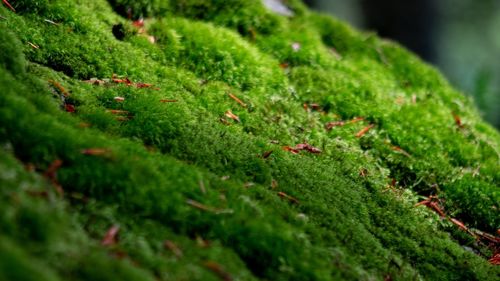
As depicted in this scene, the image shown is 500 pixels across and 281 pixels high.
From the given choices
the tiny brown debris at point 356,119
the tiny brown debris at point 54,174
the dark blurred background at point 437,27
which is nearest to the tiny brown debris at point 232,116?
the tiny brown debris at point 356,119

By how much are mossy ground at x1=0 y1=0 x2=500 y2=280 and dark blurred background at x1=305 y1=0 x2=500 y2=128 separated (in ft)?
45.4

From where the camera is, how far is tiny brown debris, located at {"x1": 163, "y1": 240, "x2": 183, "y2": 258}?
237 cm

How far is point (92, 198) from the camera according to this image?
2.47 meters

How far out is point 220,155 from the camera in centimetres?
328

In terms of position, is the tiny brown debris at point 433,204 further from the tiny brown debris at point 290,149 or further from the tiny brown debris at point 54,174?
the tiny brown debris at point 54,174

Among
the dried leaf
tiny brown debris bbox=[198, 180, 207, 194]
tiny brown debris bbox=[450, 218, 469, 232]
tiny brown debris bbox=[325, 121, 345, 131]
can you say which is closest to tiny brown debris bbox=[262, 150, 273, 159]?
tiny brown debris bbox=[198, 180, 207, 194]

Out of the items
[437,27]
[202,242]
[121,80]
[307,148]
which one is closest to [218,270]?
[202,242]

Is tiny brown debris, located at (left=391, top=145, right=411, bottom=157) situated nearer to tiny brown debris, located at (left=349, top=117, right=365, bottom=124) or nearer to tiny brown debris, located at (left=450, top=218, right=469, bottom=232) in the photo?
tiny brown debris, located at (left=349, top=117, right=365, bottom=124)

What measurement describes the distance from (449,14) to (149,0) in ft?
66.9

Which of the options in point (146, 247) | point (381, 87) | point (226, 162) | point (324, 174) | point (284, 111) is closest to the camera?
point (146, 247)

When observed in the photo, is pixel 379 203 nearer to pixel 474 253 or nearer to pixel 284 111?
pixel 474 253

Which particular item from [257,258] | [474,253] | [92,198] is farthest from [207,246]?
[474,253]

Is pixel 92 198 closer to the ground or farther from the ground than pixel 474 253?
closer to the ground

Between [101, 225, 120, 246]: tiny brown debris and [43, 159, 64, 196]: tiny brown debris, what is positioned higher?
[43, 159, 64, 196]: tiny brown debris
